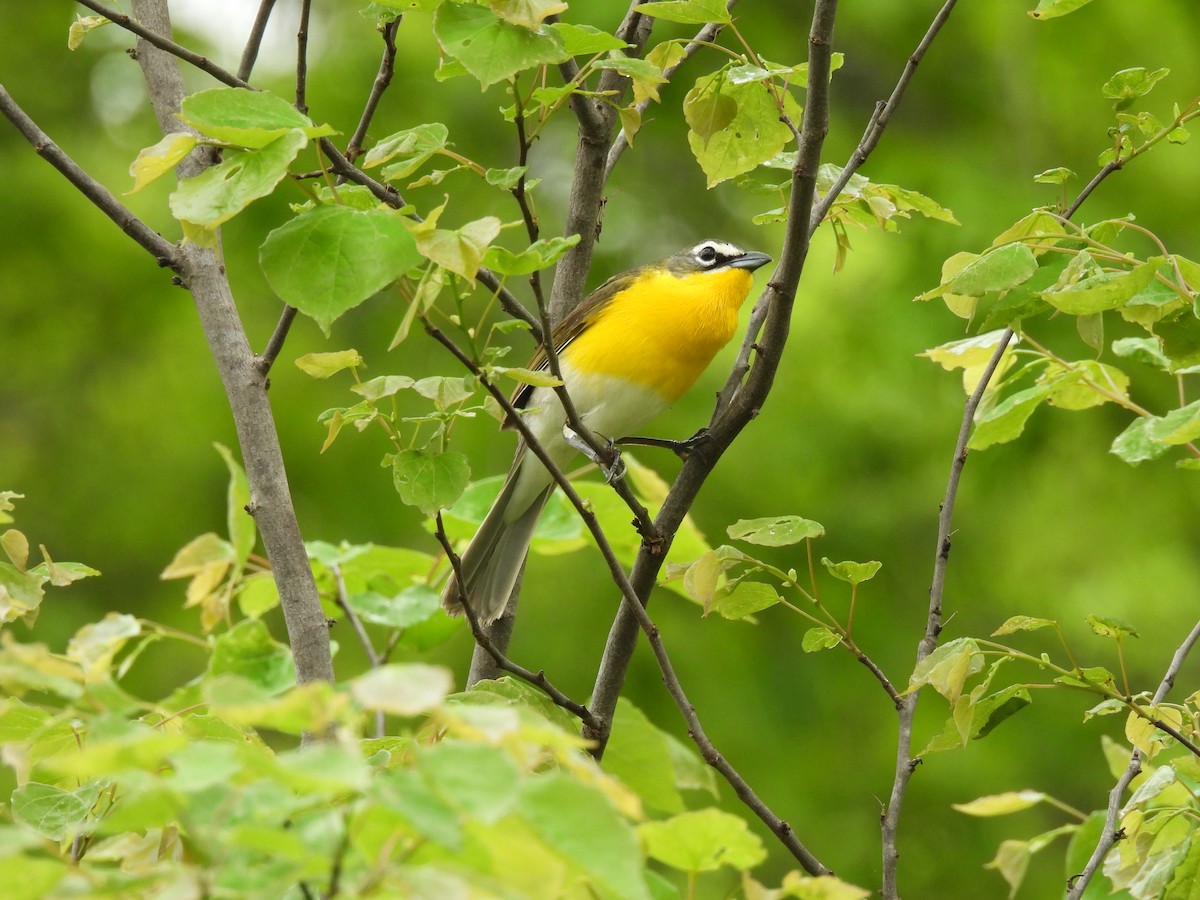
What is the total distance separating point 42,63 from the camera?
30.3ft

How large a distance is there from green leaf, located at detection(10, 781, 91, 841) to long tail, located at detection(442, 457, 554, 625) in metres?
1.31

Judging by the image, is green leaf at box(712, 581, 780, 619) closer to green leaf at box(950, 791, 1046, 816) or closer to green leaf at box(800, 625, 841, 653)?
green leaf at box(800, 625, 841, 653)

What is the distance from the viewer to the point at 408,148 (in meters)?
1.70

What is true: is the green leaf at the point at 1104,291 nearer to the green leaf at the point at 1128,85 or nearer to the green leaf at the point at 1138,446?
the green leaf at the point at 1138,446

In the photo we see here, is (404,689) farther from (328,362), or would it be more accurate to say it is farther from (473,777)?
(328,362)

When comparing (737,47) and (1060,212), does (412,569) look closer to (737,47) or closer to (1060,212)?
(1060,212)

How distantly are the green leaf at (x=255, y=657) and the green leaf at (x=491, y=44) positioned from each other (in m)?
1.13

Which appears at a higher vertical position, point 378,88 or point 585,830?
point 378,88

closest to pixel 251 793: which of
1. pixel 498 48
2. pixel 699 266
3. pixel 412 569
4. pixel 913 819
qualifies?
pixel 498 48

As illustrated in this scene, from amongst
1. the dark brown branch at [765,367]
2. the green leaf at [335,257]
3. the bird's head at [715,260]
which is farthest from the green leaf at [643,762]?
the bird's head at [715,260]

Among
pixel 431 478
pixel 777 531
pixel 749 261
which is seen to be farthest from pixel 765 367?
pixel 749 261

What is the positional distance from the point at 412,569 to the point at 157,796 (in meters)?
1.83

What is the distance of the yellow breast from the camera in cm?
384

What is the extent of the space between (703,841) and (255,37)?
5.82 feet
